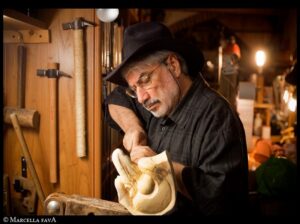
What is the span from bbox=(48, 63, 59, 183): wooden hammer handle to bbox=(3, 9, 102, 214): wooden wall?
2 centimetres

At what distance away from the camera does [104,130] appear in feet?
4.78

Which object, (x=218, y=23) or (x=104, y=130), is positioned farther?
(x=218, y=23)

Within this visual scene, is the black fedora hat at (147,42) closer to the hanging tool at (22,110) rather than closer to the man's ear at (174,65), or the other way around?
the man's ear at (174,65)

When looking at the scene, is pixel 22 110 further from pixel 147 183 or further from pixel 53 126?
pixel 147 183

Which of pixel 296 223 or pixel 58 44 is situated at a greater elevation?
pixel 58 44

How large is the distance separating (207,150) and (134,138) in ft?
1.06

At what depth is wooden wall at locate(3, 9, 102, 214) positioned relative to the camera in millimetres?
1246

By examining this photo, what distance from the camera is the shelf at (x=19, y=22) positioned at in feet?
3.58

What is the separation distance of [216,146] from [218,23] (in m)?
3.80

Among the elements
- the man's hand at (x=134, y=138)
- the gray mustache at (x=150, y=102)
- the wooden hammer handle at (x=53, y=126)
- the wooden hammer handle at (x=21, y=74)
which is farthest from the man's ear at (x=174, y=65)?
the wooden hammer handle at (x=21, y=74)

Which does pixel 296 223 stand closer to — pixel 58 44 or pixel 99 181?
pixel 99 181

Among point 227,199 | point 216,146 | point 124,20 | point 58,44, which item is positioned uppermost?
point 124,20

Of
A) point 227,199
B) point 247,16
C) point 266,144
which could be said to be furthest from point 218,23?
point 227,199

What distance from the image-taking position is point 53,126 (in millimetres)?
1285
